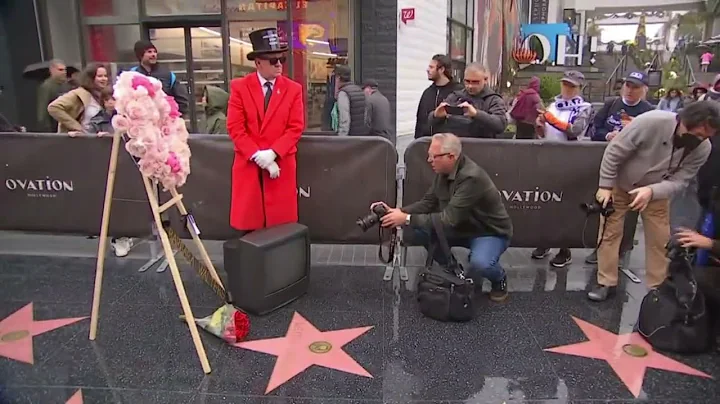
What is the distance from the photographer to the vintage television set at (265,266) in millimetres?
3768

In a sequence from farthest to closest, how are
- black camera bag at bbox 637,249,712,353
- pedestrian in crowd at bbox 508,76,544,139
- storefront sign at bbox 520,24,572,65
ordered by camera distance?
1. storefront sign at bbox 520,24,572,65
2. pedestrian in crowd at bbox 508,76,544,139
3. black camera bag at bbox 637,249,712,353

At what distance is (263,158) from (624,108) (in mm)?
3423

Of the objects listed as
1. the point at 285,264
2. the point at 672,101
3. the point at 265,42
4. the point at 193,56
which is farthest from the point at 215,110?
the point at 672,101

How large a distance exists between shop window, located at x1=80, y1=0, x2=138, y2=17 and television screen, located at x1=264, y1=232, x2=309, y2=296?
22.1 feet

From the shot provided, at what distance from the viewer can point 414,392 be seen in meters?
2.97

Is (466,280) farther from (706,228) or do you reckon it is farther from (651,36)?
(651,36)

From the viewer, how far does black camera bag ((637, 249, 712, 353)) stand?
329 cm

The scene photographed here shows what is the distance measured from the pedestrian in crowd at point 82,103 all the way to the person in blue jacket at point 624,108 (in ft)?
15.9

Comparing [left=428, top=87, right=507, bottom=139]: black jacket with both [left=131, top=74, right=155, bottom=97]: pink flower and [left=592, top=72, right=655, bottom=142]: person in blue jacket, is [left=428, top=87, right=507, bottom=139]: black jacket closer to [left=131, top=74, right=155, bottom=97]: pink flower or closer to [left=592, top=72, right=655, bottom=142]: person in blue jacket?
[left=592, top=72, right=655, bottom=142]: person in blue jacket

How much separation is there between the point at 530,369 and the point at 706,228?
5.81 ft

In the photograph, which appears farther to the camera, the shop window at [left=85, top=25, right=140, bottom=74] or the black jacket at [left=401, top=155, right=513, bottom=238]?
the shop window at [left=85, top=25, right=140, bottom=74]

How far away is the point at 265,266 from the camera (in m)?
3.80

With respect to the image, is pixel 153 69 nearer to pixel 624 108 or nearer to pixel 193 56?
pixel 193 56

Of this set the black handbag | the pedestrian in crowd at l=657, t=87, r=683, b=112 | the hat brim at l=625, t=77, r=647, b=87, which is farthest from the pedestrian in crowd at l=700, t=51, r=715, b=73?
the black handbag
